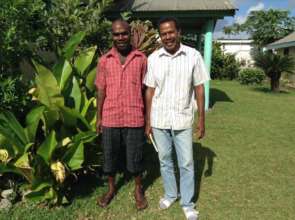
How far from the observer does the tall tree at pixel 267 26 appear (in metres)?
34.0

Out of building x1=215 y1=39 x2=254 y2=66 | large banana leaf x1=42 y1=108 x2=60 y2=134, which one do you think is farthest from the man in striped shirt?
building x1=215 y1=39 x2=254 y2=66

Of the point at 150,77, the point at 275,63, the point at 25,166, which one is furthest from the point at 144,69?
the point at 275,63

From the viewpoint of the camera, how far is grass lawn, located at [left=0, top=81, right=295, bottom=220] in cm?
377

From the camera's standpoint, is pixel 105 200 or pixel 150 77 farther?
pixel 105 200

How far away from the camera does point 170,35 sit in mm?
3207

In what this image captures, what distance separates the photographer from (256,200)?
4109mm

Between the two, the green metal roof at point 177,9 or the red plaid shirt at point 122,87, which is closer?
the red plaid shirt at point 122,87

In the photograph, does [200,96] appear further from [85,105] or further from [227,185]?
[227,185]

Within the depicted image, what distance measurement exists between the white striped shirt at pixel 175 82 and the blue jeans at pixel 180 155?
106mm

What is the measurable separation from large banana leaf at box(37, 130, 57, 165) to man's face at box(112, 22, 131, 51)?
3.90 ft

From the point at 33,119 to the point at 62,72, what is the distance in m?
0.67

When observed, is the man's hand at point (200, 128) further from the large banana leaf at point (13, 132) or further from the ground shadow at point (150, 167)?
the large banana leaf at point (13, 132)

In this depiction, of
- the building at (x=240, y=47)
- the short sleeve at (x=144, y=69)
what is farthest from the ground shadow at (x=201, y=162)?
the building at (x=240, y=47)

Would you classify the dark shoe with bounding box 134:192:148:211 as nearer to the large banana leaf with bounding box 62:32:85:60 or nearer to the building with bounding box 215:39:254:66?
the large banana leaf with bounding box 62:32:85:60
